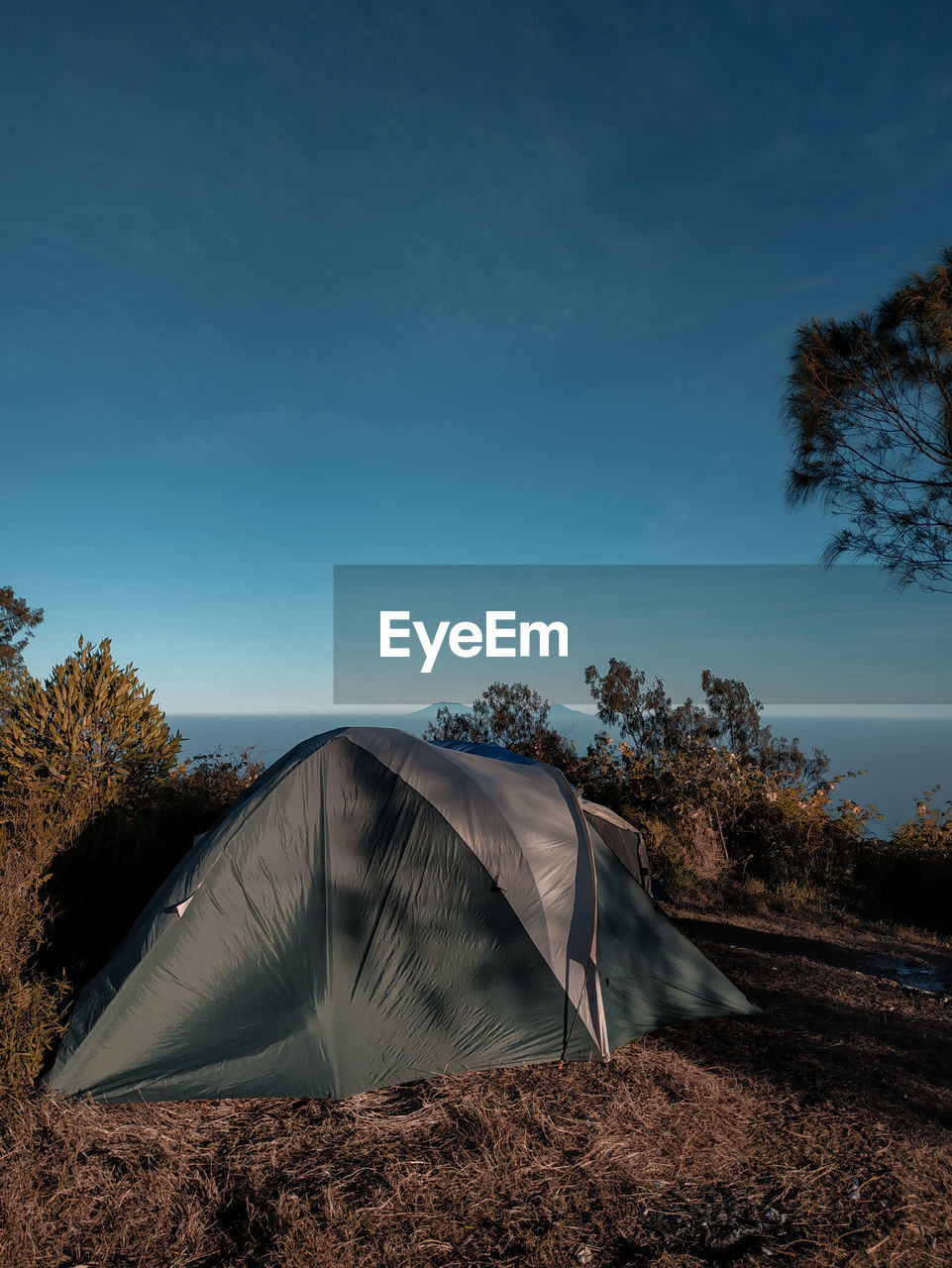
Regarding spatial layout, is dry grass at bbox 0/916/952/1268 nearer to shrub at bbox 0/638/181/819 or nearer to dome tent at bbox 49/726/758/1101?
dome tent at bbox 49/726/758/1101

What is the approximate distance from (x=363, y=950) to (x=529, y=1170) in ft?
5.06

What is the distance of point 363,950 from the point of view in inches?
183

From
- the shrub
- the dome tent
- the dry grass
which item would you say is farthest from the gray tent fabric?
the shrub

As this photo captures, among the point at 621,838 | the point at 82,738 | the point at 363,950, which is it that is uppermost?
the point at 82,738

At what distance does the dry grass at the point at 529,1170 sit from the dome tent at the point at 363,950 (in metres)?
0.19

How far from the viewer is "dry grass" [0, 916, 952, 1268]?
10.0 feet

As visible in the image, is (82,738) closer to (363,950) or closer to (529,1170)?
(363,950)

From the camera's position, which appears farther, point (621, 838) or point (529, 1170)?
point (621, 838)

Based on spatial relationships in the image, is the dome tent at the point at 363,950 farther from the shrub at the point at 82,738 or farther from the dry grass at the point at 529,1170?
the shrub at the point at 82,738

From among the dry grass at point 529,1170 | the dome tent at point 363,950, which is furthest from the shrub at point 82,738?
the dry grass at point 529,1170

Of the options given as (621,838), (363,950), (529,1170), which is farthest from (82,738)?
(529,1170)

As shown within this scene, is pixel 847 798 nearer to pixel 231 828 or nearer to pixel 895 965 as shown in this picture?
pixel 895 965

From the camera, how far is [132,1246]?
120 inches

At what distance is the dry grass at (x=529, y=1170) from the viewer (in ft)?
10.0
